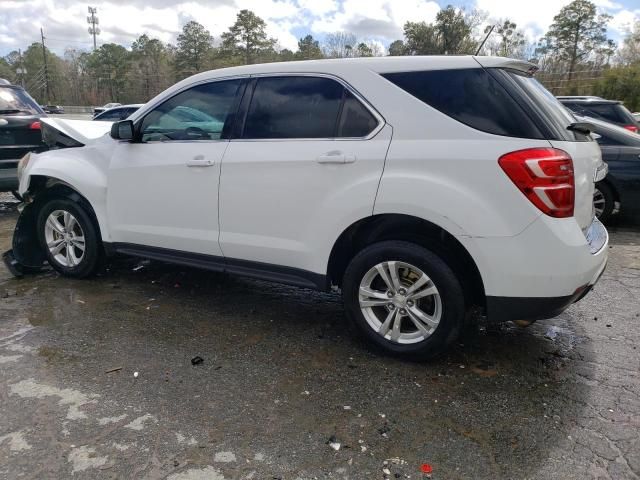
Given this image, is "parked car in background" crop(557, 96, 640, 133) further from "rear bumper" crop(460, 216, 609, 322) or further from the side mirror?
the side mirror

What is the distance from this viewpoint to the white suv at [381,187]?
112 inches

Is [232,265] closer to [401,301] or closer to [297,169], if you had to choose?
[297,169]

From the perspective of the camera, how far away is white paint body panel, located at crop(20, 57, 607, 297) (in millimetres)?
2828

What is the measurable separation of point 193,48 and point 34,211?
74.9 metres

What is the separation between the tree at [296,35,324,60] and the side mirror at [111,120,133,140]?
6145 cm

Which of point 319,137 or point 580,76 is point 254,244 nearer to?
point 319,137

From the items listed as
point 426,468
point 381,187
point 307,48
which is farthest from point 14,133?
point 307,48

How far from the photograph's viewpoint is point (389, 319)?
3.30m

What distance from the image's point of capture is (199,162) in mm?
3830

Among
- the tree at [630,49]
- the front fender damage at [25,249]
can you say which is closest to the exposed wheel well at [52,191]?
the front fender damage at [25,249]

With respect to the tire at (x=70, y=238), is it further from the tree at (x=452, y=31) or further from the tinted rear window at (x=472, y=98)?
the tree at (x=452, y=31)

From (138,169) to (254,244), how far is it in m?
1.31

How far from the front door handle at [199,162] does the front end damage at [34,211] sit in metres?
1.50

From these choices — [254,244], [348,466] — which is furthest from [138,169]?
[348,466]
